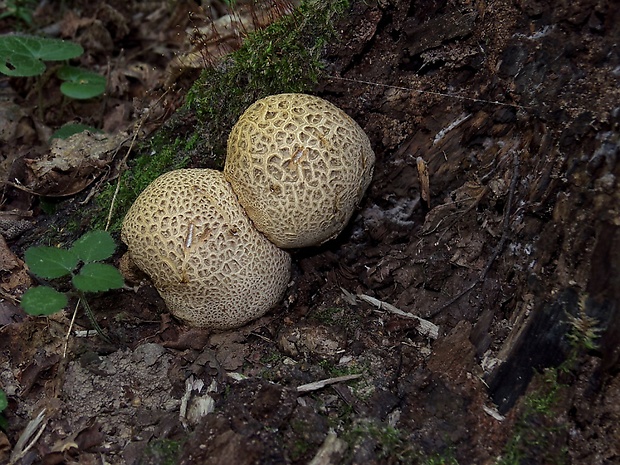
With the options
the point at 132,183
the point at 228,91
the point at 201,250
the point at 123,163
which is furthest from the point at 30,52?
the point at 201,250

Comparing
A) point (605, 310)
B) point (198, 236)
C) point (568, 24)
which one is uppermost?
point (568, 24)

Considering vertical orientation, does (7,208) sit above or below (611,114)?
below

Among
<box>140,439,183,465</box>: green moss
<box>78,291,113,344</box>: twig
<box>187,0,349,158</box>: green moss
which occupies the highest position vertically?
<box>187,0,349,158</box>: green moss

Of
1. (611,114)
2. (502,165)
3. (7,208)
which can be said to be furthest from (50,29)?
(611,114)

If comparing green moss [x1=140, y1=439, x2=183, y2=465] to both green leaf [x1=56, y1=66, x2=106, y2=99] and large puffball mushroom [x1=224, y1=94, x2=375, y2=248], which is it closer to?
large puffball mushroom [x1=224, y1=94, x2=375, y2=248]

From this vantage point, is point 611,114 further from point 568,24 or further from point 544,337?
point 544,337

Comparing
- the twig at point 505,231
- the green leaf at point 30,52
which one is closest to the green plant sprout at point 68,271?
the twig at point 505,231

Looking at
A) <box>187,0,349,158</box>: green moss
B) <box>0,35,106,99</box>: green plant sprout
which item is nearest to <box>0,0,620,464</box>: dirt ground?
<box>187,0,349,158</box>: green moss
